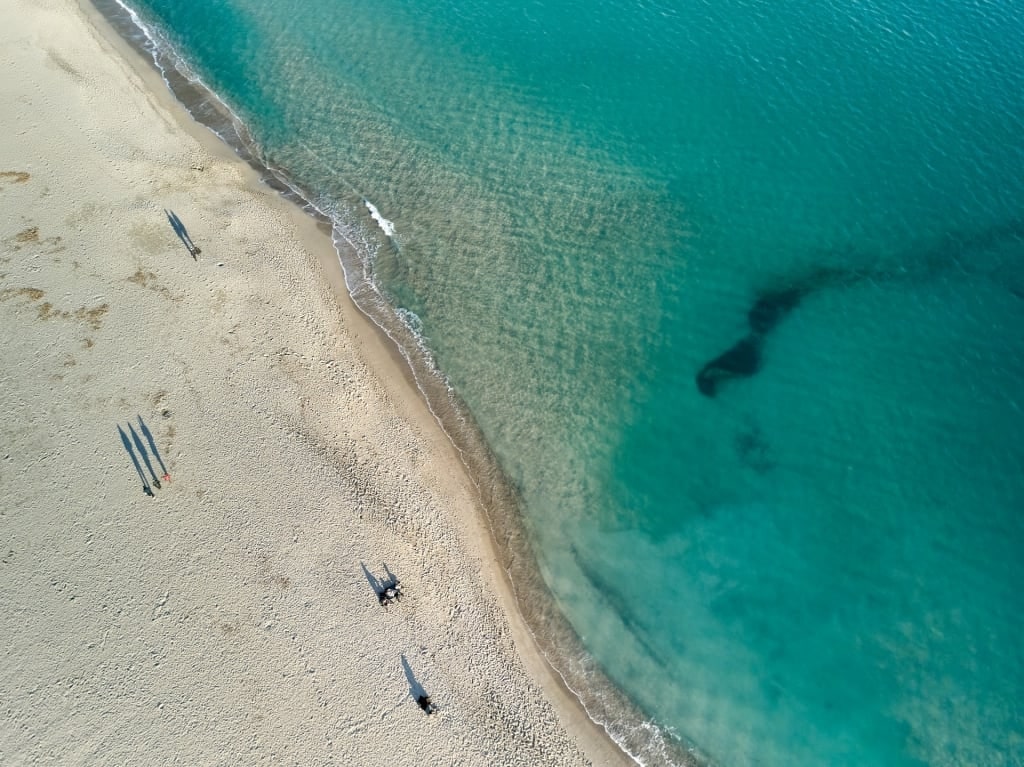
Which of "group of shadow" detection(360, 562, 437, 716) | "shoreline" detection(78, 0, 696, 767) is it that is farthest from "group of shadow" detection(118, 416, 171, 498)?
"shoreline" detection(78, 0, 696, 767)

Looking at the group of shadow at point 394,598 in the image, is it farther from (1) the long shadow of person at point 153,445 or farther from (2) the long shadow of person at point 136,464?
(2) the long shadow of person at point 136,464

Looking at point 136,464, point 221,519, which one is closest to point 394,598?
point 221,519

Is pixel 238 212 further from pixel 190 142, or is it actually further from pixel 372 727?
pixel 372 727

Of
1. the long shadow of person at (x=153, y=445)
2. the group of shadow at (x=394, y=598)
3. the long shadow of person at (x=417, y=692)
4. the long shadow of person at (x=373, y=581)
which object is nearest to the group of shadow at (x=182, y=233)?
the long shadow of person at (x=153, y=445)

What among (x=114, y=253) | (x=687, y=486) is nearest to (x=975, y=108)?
(x=687, y=486)

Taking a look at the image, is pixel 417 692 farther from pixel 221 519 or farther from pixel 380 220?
pixel 380 220

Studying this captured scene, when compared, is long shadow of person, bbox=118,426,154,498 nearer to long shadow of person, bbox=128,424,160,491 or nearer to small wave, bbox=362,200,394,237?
long shadow of person, bbox=128,424,160,491
